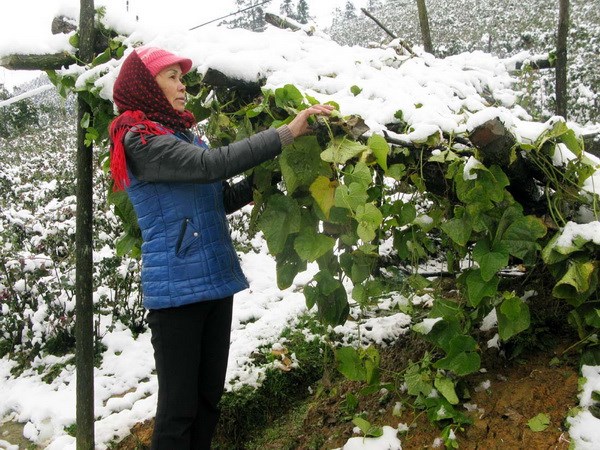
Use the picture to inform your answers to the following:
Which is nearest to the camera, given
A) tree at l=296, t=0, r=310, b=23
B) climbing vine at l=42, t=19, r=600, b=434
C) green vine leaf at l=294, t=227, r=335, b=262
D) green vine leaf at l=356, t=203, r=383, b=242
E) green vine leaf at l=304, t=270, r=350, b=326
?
green vine leaf at l=356, t=203, r=383, b=242

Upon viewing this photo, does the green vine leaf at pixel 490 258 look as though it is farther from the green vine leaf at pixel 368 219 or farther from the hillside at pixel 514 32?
the hillside at pixel 514 32

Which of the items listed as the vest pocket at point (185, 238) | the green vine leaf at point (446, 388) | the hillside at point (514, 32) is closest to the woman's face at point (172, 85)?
the vest pocket at point (185, 238)

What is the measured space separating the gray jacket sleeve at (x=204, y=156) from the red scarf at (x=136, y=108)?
77 millimetres

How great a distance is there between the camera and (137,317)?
4293 millimetres

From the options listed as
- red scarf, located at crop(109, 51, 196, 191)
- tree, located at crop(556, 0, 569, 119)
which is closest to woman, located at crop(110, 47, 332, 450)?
red scarf, located at crop(109, 51, 196, 191)

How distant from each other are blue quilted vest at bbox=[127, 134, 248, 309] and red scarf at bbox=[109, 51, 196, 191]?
0.12 meters

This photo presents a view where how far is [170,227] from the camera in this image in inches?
70.9

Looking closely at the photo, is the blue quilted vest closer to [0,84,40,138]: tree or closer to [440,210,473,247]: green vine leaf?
[440,210,473,247]: green vine leaf

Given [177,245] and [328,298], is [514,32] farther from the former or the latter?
[177,245]

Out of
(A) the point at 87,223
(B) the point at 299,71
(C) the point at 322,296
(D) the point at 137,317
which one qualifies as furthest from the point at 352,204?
(D) the point at 137,317

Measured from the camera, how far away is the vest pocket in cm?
179

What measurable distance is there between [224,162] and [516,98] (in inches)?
86.9

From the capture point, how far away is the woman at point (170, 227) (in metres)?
1.72

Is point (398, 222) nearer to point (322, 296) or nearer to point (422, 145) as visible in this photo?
point (422, 145)
